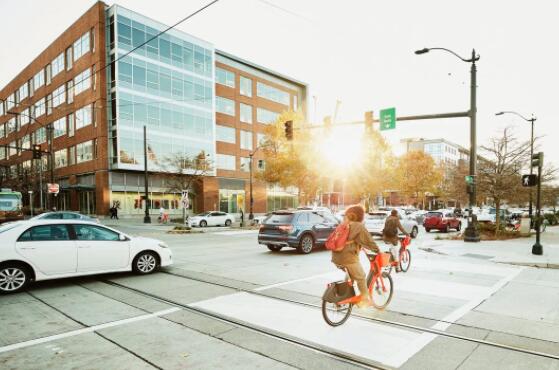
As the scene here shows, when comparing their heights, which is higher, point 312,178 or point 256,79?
point 256,79

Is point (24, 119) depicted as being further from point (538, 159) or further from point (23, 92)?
point (538, 159)

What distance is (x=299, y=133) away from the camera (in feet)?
114

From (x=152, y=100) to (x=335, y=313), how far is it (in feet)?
126

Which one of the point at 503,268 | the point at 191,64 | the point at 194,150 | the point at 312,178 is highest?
the point at 191,64

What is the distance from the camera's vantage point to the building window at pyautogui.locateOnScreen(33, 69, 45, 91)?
5021 cm

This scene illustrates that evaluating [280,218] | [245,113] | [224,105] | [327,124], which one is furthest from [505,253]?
[245,113]

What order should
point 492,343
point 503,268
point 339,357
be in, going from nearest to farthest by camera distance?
1. point 339,357
2. point 492,343
3. point 503,268

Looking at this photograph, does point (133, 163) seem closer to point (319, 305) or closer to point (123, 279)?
point (123, 279)

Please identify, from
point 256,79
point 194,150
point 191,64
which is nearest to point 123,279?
point 194,150

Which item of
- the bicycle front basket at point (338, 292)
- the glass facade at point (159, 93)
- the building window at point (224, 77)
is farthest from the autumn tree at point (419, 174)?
the bicycle front basket at point (338, 292)

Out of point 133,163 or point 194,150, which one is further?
point 194,150

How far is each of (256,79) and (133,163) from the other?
2329cm

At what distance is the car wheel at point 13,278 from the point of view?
23.8ft

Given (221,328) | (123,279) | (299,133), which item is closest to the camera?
(221,328)
